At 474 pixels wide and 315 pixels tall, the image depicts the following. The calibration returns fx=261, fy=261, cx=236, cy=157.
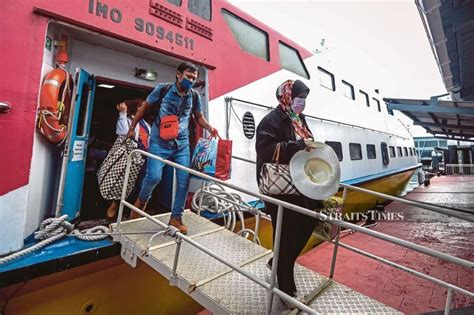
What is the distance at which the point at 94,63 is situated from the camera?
3.14m

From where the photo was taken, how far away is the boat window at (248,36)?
159 inches

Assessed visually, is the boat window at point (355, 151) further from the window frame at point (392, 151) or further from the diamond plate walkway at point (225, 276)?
the diamond plate walkway at point (225, 276)

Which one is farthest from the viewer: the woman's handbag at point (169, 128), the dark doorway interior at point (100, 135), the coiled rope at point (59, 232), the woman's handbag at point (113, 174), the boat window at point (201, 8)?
the dark doorway interior at point (100, 135)

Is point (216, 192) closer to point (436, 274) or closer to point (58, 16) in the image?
point (58, 16)

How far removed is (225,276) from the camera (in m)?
1.98

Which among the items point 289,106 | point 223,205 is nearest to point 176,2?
point 289,106

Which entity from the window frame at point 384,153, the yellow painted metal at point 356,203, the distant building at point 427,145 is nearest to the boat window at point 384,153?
the window frame at point 384,153

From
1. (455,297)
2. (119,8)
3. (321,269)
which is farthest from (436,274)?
(119,8)

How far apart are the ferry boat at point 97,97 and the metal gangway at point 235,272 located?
0.38 meters

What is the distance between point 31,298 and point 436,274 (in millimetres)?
4003

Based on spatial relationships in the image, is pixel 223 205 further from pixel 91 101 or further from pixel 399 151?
pixel 399 151

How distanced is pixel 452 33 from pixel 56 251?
4872 millimetres

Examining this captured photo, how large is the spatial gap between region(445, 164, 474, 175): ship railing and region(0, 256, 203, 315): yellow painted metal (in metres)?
20.1

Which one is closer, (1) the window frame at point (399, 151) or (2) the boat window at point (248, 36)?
(2) the boat window at point (248, 36)
